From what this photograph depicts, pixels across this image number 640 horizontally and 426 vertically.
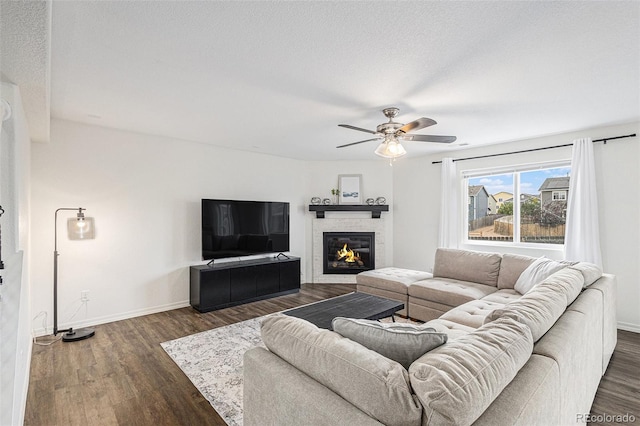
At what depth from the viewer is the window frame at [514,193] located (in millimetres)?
4312

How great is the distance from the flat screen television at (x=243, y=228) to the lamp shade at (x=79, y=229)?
1.31 meters

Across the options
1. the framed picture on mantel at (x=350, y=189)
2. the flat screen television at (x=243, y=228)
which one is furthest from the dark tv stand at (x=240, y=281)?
the framed picture on mantel at (x=350, y=189)

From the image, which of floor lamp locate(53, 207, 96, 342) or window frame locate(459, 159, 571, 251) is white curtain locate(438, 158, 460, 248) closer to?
window frame locate(459, 159, 571, 251)

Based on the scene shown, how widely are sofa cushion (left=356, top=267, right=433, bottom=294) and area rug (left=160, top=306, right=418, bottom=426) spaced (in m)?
1.60

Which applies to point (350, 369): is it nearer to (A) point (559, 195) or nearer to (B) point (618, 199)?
(B) point (618, 199)

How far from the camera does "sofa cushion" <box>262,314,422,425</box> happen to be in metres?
0.95

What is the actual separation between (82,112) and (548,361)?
4317mm

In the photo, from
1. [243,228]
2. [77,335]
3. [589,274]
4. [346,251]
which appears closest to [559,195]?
[589,274]

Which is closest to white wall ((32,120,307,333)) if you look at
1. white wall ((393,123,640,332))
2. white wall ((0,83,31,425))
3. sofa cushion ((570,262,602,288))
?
white wall ((0,83,31,425))

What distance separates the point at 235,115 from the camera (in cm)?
334

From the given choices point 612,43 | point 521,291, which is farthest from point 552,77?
point 521,291

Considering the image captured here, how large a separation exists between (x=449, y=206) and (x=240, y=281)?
359 cm

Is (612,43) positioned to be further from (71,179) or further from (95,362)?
(71,179)

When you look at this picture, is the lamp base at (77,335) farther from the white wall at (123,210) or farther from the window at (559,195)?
the window at (559,195)
